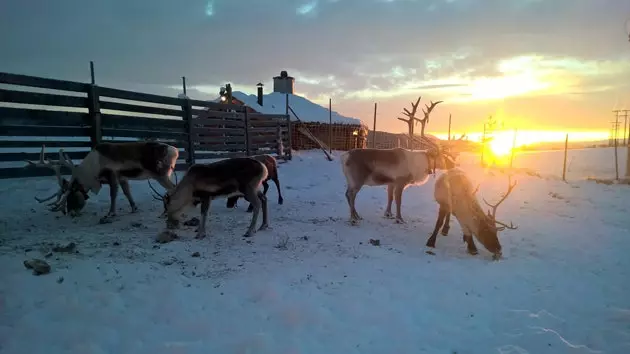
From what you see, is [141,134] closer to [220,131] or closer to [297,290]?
[220,131]

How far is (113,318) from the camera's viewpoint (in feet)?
11.9

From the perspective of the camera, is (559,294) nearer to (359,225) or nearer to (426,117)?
(359,225)

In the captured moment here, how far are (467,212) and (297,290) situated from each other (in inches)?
148

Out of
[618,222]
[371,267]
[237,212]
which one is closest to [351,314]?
[371,267]

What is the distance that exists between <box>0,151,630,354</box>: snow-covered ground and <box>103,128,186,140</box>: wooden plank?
6.87 feet

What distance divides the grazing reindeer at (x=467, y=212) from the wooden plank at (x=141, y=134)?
7542 millimetres

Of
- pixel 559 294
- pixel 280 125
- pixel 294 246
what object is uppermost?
pixel 280 125

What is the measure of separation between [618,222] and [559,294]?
21.0 feet

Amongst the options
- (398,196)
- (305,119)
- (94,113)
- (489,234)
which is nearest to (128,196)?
(94,113)

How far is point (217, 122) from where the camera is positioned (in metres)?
13.0

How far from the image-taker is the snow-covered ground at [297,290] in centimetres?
354

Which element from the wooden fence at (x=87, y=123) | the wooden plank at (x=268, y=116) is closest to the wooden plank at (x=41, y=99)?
the wooden fence at (x=87, y=123)

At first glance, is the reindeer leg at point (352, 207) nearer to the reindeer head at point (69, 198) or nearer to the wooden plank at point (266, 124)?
the reindeer head at point (69, 198)

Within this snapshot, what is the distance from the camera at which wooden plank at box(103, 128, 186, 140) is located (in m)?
9.14
